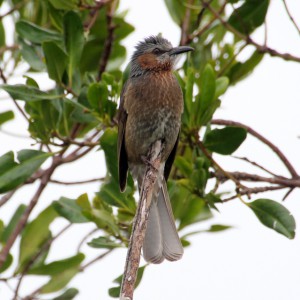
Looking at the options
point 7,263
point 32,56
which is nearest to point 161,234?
point 7,263

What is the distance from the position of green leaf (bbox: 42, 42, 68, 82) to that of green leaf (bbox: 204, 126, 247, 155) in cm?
112

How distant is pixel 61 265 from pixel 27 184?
694 mm

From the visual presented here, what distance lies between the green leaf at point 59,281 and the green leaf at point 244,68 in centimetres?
190

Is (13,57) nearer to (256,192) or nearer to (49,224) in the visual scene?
(49,224)

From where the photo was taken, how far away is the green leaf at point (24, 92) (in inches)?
188

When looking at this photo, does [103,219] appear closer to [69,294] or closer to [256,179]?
[69,294]

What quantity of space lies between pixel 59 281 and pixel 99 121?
1219mm

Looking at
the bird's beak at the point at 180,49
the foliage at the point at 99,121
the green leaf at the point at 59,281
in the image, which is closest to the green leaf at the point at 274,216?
the foliage at the point at 99,121

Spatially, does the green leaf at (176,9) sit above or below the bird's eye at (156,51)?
above

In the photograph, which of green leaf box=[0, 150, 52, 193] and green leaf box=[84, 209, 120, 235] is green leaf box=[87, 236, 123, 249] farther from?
green leaf box=[0, 150, 52, 193]

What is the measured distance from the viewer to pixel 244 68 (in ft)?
18.3

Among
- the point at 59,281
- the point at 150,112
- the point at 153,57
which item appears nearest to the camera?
the point at 59,281

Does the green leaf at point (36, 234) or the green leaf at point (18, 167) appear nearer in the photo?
the green leaf at point (18, 167)

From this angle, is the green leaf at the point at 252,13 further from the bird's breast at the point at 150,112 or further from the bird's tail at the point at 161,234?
the bird's tail at the point at 161,234
